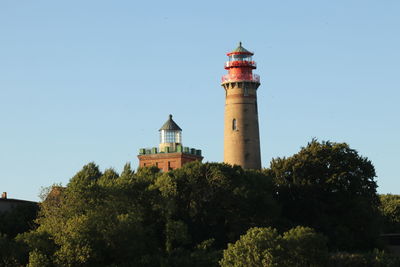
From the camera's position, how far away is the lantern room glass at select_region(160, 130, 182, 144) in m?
124

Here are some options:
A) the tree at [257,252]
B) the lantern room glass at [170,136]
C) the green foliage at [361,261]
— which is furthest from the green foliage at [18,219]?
the lantern room glass at [170,136]

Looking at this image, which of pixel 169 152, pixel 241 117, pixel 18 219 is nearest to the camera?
pixel 18 219

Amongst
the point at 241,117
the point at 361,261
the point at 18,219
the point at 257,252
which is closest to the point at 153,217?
the point at 18,219

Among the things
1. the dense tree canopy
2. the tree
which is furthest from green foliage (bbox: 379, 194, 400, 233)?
the tree

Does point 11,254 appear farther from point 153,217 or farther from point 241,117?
point 241,117

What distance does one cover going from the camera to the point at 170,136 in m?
124

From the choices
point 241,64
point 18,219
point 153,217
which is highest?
point 241,64

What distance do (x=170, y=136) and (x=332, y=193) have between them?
4061 cm

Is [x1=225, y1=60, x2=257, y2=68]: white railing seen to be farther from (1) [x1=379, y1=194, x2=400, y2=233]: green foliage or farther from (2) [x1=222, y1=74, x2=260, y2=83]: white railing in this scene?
(1) [x1=379, y1=194, x2=400, y2=233]: green foliage

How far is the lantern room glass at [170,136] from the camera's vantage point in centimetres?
12406

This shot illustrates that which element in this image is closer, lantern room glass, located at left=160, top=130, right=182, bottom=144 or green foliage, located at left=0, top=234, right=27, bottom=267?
green foliage, located at left=0, top=234, right=27, bottom=267

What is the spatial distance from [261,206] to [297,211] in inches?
280

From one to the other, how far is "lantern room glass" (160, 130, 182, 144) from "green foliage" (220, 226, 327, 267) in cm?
5782

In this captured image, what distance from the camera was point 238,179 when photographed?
82188 mm
